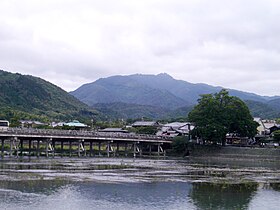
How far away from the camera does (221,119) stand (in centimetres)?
7481

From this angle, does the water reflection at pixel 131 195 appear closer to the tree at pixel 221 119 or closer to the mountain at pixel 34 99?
the tree at pixel 221 119

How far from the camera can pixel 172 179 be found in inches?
1531

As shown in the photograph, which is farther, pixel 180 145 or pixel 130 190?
pixel 180 145

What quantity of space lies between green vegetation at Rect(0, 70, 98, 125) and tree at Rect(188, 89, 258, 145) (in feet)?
255

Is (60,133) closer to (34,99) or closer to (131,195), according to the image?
(131,195)

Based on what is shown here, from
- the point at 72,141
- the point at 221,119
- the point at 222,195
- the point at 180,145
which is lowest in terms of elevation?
the point at 222,195

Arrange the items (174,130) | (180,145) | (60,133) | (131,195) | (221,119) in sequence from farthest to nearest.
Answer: (174,130)
(180,145)
(221,119)
(60,133)
(131,195)

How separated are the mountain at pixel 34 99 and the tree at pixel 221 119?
83165mm

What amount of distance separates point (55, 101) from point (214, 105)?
120 meters

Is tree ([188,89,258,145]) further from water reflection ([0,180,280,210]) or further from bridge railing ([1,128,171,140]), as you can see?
water reflection ([0,180,280,210])

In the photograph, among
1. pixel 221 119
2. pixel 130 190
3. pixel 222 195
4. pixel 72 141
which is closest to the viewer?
pixel 222 195

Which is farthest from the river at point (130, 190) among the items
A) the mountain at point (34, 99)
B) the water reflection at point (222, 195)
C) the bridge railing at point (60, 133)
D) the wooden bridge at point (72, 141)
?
the mountain at point (34, 99)

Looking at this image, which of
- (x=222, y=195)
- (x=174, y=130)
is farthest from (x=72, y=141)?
(x=222, y=195)

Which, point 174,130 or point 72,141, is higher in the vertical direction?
point 174,130
